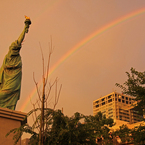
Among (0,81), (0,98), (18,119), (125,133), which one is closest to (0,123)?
(18,119)

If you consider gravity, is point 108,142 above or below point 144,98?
below

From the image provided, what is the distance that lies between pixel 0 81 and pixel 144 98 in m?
8.70

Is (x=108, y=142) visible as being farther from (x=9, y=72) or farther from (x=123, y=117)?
(x=123, y=117)

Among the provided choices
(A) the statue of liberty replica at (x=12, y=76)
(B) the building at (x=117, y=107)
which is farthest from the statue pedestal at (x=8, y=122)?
(B) the building at (x=117, y=107)

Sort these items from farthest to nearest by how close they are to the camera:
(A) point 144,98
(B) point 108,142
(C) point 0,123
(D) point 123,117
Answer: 1. (D) point 123,117
2. (B) point 108,142
3. (A) point 144,98
4. (C) point 0,123

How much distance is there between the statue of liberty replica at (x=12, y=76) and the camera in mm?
13801

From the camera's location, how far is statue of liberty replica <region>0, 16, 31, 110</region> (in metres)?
13.8

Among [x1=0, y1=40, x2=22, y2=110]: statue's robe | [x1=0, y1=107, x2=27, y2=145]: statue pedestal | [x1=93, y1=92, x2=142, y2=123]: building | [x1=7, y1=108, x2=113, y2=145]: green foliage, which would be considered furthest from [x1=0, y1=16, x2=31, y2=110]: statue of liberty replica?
[x1=93, y1=92, x2=142, y2=123]: building

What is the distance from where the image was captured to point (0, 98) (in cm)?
1366

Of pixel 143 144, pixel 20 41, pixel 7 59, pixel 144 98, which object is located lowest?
pixel 143 144

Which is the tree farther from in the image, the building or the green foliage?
the building

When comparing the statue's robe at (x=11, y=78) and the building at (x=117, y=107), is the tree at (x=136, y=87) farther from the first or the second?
the building at (x=117, y=107)

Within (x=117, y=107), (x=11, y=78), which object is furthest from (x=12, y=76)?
(x=117, y=107)

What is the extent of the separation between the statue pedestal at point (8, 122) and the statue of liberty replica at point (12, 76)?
1.53m
